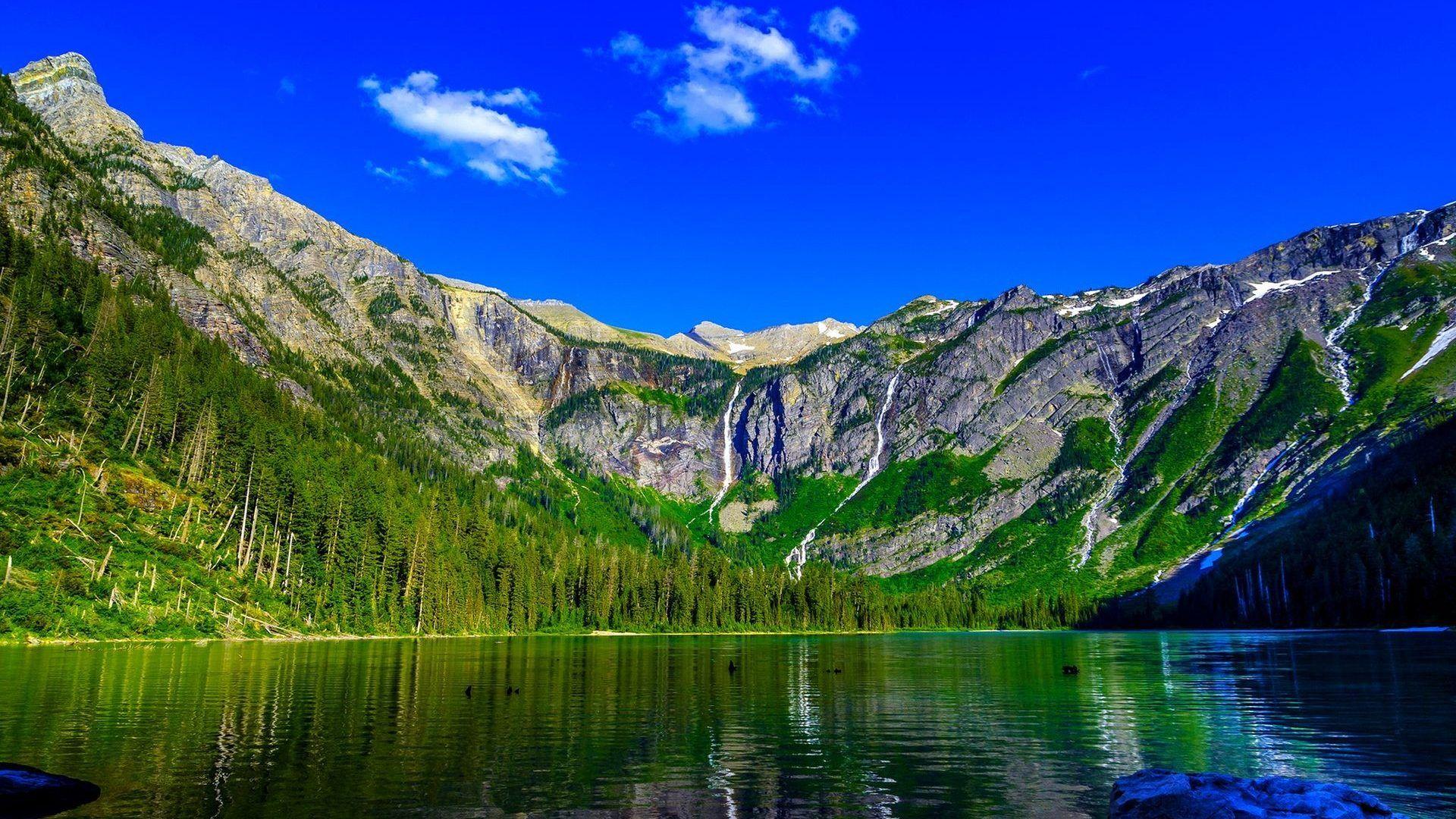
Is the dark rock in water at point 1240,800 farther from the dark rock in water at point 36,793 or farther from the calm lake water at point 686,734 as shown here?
the dark rock in water at point 36,793

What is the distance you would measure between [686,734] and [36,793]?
25.2 metres

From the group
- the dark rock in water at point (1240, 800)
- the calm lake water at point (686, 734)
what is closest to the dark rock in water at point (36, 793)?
the calm lake water at point (686, 734)

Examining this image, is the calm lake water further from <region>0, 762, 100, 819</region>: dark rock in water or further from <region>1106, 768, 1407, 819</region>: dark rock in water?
<region>1106, 768, 1407, 819</region>: dark rock in water

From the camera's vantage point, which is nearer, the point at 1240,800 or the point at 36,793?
the point at 1240,800

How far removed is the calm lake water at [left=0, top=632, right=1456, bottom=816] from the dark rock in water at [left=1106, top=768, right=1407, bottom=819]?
10.7 ft

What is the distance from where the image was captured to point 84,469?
389 feet

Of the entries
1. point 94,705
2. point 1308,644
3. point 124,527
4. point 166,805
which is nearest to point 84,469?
point 124,527

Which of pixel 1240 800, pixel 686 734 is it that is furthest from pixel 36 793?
pixel 1240 800

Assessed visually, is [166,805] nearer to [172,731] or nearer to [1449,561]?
[172,731]

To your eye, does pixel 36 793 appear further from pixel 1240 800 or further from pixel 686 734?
pixel 1240 800

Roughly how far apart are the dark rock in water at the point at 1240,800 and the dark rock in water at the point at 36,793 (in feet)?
95.9

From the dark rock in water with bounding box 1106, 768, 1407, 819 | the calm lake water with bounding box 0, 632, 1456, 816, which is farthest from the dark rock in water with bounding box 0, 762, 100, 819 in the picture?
the dark rock in water with bounding box 1106, 768, 1407, 819

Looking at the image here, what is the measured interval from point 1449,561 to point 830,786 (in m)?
190

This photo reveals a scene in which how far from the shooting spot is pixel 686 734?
41469 mm
